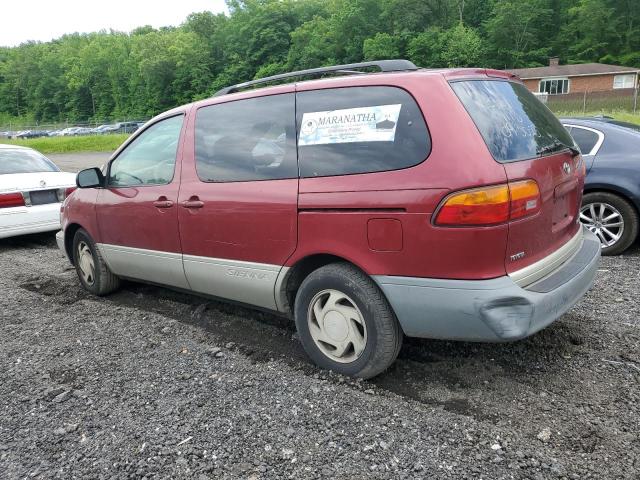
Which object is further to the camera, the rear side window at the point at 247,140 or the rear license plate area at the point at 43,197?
the rear license plate area at the point at 43,197

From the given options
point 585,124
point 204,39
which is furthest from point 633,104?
point 204,39

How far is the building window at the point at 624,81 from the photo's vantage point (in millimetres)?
52156

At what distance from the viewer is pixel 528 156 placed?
9.51 feet

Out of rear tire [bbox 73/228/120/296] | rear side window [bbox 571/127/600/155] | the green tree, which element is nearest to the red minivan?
rear tire [bbox 73/228/120/296]

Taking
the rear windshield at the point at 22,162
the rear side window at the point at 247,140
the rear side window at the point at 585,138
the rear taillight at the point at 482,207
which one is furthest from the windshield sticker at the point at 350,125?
the rear windshield at the point at 22,162

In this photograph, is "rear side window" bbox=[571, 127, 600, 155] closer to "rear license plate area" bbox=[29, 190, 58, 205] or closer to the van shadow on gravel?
the van shadow on gravel

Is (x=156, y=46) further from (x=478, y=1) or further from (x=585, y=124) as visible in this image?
(x=585, y=124)

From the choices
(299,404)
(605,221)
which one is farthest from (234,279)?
(605,221)

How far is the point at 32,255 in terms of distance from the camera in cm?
723

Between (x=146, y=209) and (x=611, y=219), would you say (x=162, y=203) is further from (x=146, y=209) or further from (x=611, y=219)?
(x=611, y=219)

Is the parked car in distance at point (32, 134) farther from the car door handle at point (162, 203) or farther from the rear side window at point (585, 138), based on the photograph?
the rear side window at point (585, 138)

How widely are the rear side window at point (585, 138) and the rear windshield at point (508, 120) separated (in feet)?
9.13

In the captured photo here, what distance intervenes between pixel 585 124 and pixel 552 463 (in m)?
4.83

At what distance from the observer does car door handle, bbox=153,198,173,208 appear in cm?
401
